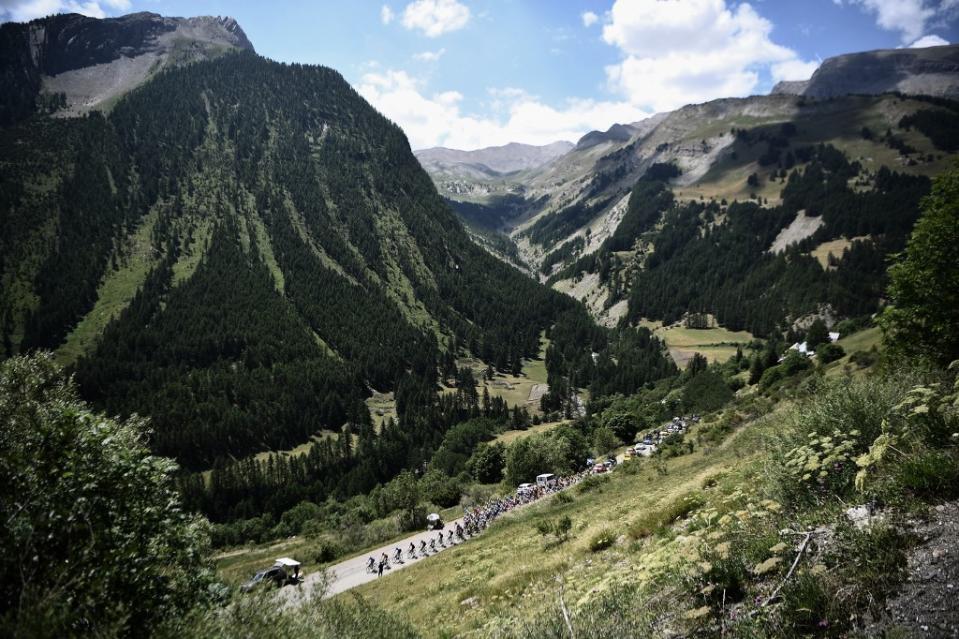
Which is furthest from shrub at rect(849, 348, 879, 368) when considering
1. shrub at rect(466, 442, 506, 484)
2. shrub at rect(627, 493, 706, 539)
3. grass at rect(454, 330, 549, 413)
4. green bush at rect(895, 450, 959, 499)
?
grass at rect(454, 330, 549, 413)

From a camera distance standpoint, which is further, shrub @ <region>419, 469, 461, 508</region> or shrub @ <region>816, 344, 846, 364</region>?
shrub @ <region>816, 344, 846, 364</region>

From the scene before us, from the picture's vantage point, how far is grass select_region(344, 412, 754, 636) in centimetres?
1342

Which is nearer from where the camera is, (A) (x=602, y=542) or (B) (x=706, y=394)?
(A) (x=602, y=542)

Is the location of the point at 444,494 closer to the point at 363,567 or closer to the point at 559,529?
the point at 363,567

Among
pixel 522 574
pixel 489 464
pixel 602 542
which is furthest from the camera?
pixel 489 464

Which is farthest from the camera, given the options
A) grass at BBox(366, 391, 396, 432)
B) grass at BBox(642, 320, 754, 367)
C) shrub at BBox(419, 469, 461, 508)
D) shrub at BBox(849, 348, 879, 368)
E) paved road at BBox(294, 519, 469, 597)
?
grass at BBox(642, 320, 754, 367)

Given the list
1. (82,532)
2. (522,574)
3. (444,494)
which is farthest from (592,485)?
(82,532)

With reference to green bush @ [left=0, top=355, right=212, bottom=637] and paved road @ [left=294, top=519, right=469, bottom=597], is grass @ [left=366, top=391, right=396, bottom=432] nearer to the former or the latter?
paved road @ [left=294, top=519, right=469, bottom=597]

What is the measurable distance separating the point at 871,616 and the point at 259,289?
21645cm

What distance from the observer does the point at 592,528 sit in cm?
2166

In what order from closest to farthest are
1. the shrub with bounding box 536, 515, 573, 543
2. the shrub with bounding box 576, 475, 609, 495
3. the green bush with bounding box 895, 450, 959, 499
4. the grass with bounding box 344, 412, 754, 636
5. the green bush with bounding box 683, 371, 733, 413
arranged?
1. the green bush with bounding box 895, 450, 959, 499
2. the grass with bounding box 344, 412, 754, 636
3. the shrub with bounding box 536, 515, 573, 543
4. the shrub with bounding box 576, 475, 609, 495
5. the green bush with bounding box 683, 371, 733, 413

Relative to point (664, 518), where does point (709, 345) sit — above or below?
below

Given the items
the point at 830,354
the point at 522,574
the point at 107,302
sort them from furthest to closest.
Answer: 1. the point at 107,302
2. the point at 830,354
3. the point at 522,574

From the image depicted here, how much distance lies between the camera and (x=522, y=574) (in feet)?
57.7
